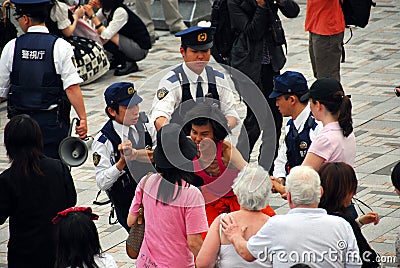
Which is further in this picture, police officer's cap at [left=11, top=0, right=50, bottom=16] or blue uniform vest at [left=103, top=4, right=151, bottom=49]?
blue uniform vest at [left=103, top=4, right=151, bottom=49]

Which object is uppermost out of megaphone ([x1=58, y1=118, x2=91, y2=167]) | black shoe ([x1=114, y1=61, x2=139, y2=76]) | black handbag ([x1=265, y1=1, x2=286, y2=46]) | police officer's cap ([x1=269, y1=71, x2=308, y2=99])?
police officer's cap ([x1=269, y1=71, x2=308, y2=99])

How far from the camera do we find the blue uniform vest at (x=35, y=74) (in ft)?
25.4

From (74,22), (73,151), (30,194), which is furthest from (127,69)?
(30,194)

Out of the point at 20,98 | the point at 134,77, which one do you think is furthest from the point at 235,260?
the point at 134,77

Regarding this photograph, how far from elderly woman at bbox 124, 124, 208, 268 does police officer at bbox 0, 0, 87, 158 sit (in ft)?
7.46

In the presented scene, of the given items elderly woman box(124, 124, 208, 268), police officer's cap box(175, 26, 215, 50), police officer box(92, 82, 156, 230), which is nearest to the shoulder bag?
elderly woman box(124, 124, 208, 268)

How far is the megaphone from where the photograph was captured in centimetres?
748

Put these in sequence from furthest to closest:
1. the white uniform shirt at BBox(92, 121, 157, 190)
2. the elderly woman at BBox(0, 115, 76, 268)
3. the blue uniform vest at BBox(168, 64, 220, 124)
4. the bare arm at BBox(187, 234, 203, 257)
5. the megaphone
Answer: the megaphone
the blue uniform vest at BBox(168, 64, 220, 124)
the white uniform shirt at BBox(92, 121, 157, 190)
the elderly woman at BBox(0, 115, 76, 268)
the bare arm at BBox(187, 234, 203, 257)

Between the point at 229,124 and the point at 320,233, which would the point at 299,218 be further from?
the point at 229,124

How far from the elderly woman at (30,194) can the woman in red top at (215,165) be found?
908 millimetres

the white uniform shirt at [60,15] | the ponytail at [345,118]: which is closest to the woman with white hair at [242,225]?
the ponytail at [345,118]

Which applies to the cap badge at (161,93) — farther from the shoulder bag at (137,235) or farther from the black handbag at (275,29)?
the black handbag at (275,29)

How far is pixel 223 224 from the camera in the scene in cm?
518

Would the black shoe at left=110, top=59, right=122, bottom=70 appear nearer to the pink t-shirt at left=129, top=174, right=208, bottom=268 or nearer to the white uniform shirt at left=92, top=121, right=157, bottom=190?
the white uniform shirt at left=92, top=121, right=157, bottom=190
